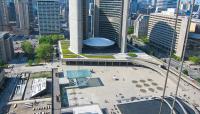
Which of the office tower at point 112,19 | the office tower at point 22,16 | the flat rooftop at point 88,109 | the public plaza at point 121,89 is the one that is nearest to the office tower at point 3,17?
the office tower at point 22,16

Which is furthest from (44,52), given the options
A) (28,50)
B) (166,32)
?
(166,32)

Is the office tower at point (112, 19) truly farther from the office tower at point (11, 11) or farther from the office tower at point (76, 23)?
the office tower at point (11, 11)

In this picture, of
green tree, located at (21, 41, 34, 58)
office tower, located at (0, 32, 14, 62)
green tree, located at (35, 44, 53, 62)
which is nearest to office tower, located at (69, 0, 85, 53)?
green tree, located at (35, 44, 53, 62)

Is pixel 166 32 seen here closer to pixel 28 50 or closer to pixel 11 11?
pixel 28 50

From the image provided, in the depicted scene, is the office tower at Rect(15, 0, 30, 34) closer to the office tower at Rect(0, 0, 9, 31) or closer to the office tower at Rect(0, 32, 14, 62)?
the office tower at Rect(0, 0, 9, 31)

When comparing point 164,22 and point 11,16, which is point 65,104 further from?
point 11,16

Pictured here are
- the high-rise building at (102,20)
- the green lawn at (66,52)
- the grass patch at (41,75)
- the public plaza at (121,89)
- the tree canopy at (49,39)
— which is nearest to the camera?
the public plaza at (121,89)
